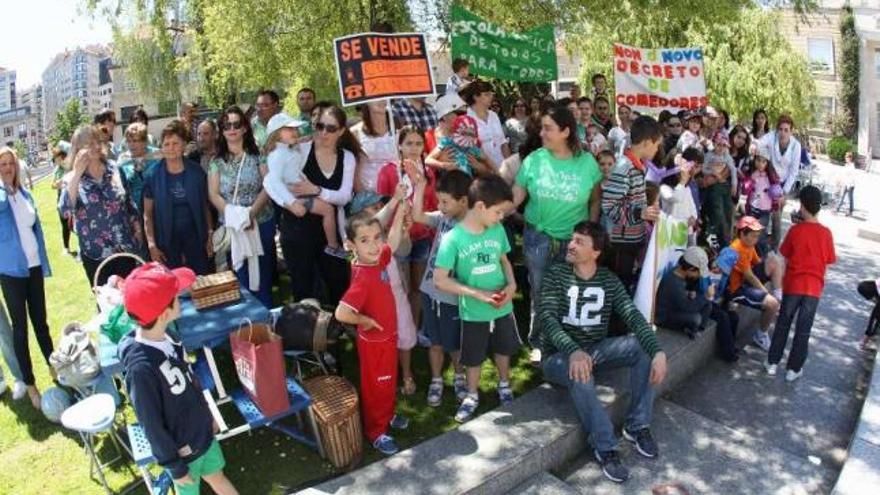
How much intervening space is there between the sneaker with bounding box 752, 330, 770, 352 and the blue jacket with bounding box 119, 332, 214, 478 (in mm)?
5244

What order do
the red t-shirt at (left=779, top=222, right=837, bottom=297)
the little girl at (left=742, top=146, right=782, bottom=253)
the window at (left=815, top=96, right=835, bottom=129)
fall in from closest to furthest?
the red t-shirt at (left=779, top=222, right=837, bottom=297)
the little girl at (left=742, top=146, right=782, bottom=253)
the window at (left=815, top=96, right=835, bottom=129)

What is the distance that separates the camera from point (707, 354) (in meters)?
5.85

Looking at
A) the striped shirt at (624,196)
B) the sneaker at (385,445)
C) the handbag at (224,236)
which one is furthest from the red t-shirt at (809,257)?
the handbag at (224,236)

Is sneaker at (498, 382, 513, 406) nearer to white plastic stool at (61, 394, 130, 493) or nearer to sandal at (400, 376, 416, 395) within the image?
sandal at (400, 376, 416, 395)

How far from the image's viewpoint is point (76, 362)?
4.13 m

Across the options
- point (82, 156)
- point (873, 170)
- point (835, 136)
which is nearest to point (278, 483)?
point (82, 156)

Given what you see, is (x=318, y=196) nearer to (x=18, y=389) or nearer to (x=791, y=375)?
(x=18, y=389)

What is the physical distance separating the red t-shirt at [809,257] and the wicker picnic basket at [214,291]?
15.0ft

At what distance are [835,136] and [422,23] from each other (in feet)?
109

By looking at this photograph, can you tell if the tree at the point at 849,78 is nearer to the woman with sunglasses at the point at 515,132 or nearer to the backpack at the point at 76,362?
the woman with sunglasses at the point at 515,132

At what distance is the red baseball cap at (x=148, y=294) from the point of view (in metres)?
2.88

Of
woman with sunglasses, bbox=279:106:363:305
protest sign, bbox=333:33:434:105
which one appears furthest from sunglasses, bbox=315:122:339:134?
protest sign, bbox=333:33:434:105

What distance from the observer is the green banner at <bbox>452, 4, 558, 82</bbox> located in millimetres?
7309

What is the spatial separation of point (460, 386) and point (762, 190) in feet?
17.6
